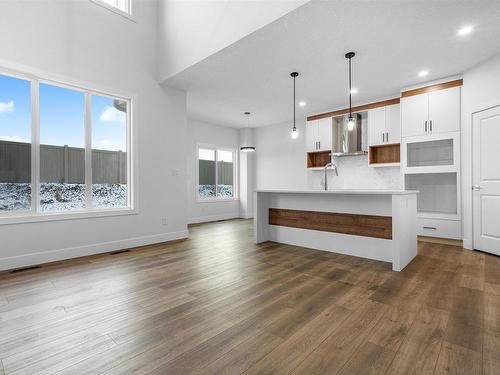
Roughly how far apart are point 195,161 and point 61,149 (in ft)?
12.2

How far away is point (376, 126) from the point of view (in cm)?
560

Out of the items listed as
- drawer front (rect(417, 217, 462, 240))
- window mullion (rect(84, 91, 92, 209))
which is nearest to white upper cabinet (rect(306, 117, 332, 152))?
drawer front (rect(417, 217, 462, 240))

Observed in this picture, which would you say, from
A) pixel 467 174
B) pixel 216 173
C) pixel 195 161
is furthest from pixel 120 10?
pixel 467 174

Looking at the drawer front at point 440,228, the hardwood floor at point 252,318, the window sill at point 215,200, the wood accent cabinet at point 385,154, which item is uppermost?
the wood accent cabinet at point 385,154

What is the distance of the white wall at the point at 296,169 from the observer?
5844mm

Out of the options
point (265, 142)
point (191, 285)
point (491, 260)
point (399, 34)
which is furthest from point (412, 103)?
point (191, 285)

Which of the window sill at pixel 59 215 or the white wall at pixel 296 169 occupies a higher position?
the white wall at pixel 296 169

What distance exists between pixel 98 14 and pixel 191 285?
428 cm

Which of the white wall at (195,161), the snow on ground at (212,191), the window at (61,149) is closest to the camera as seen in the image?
the window at (61,149)

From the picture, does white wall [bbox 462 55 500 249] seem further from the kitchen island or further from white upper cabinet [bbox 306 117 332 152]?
white upper cabinet [bbox 306 117 332 152]

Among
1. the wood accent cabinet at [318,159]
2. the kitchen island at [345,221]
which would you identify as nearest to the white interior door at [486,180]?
the kitchen island at [345,221]

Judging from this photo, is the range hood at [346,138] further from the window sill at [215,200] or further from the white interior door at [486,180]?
the window sill at [215,200]

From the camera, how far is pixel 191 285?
8.73 feet

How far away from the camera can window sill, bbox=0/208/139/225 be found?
10.8ft
